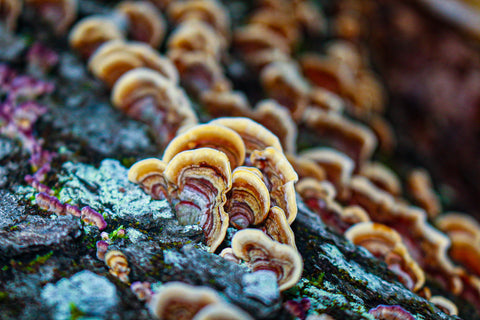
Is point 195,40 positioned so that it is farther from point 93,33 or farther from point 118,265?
point 118,265

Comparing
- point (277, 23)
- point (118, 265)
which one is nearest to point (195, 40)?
point (277, 23)

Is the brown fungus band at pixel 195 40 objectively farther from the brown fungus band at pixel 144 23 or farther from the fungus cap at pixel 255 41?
the fungus cap at pixel 255 41

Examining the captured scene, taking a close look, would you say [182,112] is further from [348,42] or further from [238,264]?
[348,42]

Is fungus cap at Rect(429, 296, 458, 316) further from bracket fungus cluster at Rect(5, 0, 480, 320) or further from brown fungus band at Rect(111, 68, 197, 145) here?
brown fungus band at Rect(111, 68, 197, 145)

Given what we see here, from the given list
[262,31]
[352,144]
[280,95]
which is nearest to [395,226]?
[352,144]

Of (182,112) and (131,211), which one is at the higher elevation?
(182,112)

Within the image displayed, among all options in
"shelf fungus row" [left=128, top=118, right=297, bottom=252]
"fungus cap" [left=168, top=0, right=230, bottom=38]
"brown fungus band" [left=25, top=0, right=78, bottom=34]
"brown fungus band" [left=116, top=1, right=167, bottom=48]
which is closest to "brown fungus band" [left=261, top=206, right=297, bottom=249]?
"shelf fungus row" [left=128, top=118, right=297, bottom=252]
